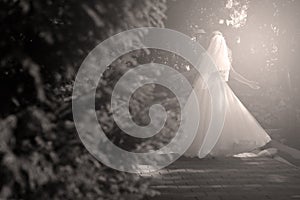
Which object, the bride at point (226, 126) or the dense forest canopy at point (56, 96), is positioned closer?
the dense forest canopy at point (56, 96)

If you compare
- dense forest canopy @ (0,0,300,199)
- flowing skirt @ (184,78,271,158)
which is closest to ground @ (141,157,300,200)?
flowing skirt @ (184,78,271,158)

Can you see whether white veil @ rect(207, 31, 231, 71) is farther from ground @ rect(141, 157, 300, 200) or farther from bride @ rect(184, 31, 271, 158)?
ground @ rect(141, 157, 300, 200)

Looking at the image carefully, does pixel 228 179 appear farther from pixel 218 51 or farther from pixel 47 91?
pixel 47 91

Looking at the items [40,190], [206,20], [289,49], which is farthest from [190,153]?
[40,190]

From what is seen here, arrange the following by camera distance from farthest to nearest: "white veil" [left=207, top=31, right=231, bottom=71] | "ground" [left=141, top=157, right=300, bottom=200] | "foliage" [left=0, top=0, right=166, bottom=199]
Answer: "white veil" [left=207, top=31, right=231, bottom=71] → "ground" [left=141, top=157, right=300, bottom=200] → "foliage" [left=0, top=0, right=166, bottom=199]

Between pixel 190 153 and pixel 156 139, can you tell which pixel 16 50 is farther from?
pixel 190 153

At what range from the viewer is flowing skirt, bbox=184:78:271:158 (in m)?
9.28

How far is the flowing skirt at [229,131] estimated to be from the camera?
9.28 meters

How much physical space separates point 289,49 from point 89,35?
1010 cm

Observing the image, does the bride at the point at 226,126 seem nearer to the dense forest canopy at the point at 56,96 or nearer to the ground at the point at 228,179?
the ground at the point at 228,179

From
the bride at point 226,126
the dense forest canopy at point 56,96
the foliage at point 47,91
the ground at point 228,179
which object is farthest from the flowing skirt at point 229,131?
the foliage at point 47,91

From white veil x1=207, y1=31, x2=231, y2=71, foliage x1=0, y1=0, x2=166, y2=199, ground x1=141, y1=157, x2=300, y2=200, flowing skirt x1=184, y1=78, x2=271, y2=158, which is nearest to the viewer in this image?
foliage x1=0, y1=0, x2=166, y2=199

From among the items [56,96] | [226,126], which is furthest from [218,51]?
[56,96]

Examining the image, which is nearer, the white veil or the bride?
the bride
